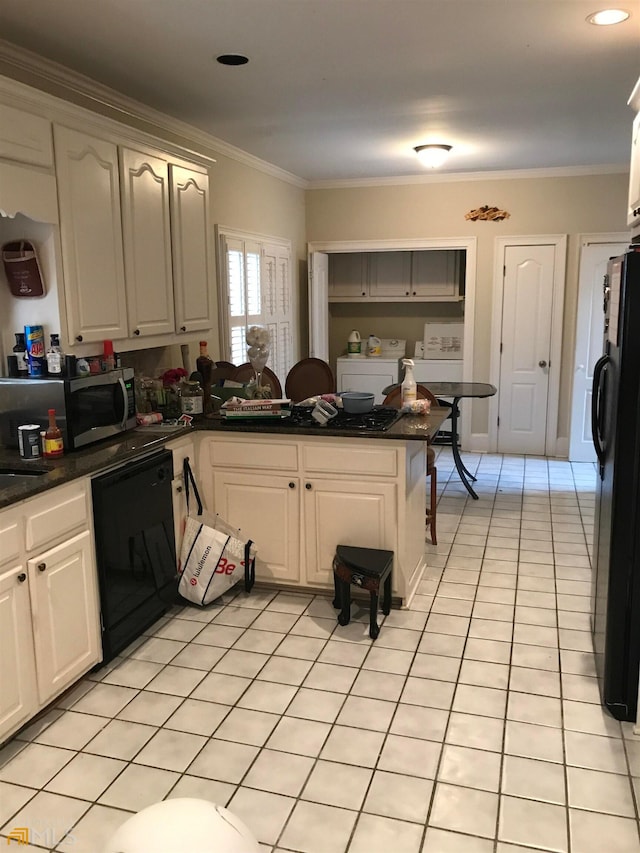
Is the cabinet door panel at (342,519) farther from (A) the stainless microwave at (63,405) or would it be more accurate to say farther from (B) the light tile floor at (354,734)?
(A) the stainless microwave at (63,405)

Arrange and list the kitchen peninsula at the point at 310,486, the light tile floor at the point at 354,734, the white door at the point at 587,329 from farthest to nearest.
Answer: the white door at the point at 587,329, the kitchen peninsula at the point at 310,486, the light tile floor at the point at 354,734

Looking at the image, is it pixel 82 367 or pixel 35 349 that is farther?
pixel 82 367

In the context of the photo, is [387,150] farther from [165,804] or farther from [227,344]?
[165,804]

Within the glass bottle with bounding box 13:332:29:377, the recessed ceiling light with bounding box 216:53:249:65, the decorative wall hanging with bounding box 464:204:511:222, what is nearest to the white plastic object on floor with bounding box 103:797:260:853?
the glass bottle with bounding box 13:332:29:377

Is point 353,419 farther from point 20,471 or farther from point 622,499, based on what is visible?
point 20,471

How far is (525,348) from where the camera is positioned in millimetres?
6594

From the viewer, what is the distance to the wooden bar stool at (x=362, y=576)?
313 cm

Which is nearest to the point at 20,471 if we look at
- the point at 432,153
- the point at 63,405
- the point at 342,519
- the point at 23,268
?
the point at 63,405

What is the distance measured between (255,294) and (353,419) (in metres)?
2.40

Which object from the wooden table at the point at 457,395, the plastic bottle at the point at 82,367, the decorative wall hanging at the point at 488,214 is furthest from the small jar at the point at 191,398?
the decorative wall hanging at the point at 488,214

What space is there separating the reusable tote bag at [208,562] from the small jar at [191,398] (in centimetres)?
63

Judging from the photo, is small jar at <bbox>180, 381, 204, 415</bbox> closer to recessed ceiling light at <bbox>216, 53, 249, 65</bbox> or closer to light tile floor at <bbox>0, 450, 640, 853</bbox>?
light tile floor at <bbox>0, 450, 640, 853</bbox>

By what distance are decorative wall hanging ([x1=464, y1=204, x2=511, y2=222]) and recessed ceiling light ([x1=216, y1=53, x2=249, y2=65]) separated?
3674 mm

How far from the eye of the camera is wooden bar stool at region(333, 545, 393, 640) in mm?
3133
